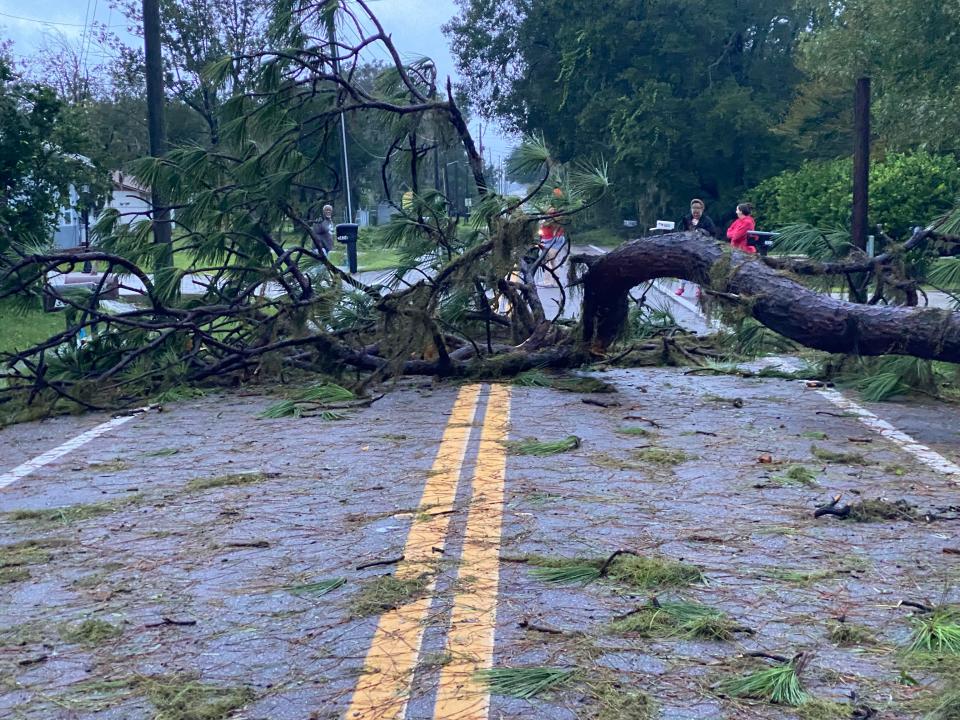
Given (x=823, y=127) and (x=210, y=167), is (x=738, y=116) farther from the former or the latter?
(x=210, y=167)

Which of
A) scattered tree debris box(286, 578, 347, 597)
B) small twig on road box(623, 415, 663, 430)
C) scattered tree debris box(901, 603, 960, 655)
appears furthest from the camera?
A: small twig on road box(623, 415, 663, 430)

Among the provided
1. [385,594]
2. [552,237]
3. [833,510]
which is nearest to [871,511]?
[833,510]

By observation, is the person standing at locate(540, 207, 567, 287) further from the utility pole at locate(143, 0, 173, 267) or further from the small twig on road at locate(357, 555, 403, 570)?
the utility pole at locate(143, 0, 173, 267)

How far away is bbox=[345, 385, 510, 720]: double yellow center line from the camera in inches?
140

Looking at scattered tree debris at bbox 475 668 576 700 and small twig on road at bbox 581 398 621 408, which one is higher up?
scattered tree debris at bbox 475 668 576 700

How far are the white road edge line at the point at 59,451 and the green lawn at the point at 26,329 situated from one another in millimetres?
5908

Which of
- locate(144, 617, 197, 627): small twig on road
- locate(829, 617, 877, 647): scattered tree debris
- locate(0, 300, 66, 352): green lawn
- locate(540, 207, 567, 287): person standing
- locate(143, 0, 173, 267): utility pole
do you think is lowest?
locate(0, 300, 66, 352): green lawn

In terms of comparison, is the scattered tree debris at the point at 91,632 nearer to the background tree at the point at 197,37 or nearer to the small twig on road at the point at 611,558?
the small twig on road at the point at 611,558

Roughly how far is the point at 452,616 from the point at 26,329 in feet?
45.3

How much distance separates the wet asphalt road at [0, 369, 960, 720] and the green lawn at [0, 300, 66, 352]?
271 inches

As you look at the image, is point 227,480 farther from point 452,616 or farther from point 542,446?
point 452,616

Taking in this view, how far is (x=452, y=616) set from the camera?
168 inches

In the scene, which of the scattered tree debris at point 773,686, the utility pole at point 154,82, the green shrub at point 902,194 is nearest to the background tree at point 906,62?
the green shrub at point 902,194

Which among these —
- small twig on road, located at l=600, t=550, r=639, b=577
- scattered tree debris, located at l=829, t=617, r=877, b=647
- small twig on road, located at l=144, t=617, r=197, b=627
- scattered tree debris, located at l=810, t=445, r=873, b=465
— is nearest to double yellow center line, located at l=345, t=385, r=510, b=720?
small twig on road, located at l=600, t=550, r=639, b=577
